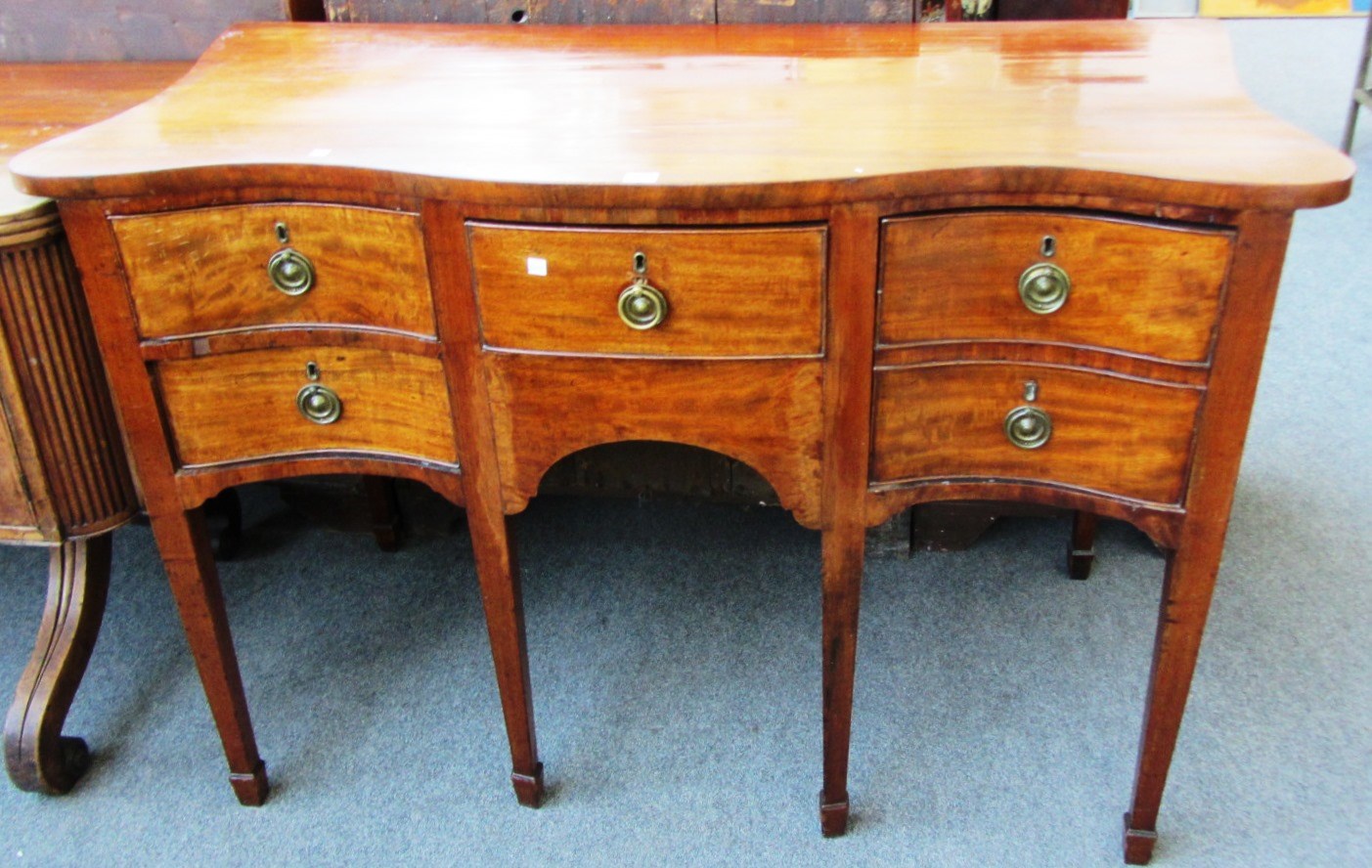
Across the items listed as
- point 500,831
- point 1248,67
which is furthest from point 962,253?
point 1248,67

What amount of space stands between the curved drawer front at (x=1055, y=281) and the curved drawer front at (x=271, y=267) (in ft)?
1.54

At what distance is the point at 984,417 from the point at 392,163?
2.04 feet

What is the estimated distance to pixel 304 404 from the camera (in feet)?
4.18

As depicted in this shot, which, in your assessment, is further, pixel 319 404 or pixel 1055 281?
pixel 319 404

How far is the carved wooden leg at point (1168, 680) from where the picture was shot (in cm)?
122

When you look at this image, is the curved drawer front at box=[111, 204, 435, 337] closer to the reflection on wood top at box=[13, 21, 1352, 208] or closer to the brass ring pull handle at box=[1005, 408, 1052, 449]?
the reflection on wood top at box=[13, 21, 1352, 208]

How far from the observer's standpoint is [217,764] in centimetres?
160

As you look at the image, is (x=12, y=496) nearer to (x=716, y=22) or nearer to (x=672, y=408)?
(x=672, y=408)

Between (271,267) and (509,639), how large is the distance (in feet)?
1.66

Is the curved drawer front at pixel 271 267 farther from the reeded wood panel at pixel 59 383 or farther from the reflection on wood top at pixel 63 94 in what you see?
the reflection on wood top at pixel 63 94

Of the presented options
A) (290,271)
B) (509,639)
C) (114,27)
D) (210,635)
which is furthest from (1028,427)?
(114,27)

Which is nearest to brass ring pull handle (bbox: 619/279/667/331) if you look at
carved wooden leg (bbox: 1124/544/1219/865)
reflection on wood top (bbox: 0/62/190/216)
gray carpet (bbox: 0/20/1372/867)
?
carved wooden leg (bbox: 1124/544/1219/865)

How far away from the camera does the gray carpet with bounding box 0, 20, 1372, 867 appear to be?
146cm

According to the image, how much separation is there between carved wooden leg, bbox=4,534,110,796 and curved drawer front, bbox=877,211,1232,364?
43.4 inches
